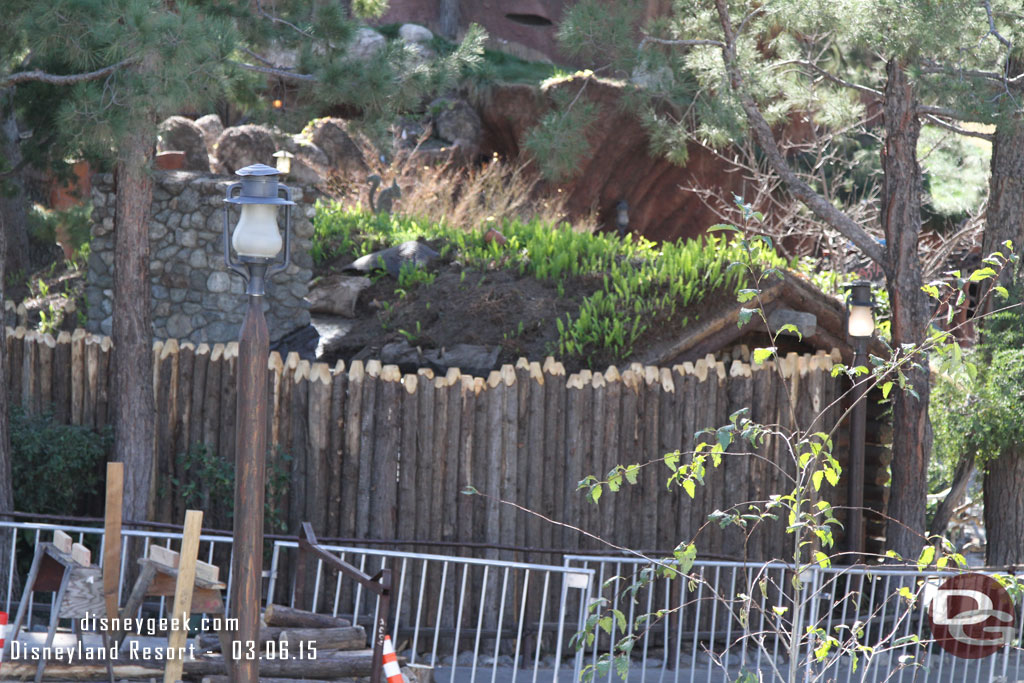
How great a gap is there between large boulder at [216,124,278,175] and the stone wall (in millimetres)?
4277

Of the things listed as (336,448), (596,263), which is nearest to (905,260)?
(596,263)

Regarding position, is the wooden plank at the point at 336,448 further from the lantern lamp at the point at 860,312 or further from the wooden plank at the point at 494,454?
the lantern lamp at the point at 860,312

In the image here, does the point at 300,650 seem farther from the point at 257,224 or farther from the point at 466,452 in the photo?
the point at 257,224

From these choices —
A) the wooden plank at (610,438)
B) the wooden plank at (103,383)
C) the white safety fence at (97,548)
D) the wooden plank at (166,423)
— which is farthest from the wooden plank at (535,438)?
the wooden plank at (103,383)

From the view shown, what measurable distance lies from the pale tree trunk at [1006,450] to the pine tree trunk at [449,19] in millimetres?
15631

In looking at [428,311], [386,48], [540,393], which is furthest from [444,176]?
[540,393]

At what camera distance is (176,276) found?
10.5 metres

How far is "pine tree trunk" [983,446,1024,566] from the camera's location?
372 inches

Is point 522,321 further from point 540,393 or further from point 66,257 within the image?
point 66,257

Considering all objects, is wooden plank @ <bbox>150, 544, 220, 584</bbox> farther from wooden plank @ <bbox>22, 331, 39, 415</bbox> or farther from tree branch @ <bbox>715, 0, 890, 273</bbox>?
tree branch @ <bbox>715, 0, 890, 273</bbox>

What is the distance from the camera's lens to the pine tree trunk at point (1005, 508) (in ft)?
31.0

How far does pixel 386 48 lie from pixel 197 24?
2.32m

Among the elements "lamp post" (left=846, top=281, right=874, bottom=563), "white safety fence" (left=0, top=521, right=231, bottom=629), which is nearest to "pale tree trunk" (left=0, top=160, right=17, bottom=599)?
"white safety fence" (left=0, top=521, right=231, bottom=629)

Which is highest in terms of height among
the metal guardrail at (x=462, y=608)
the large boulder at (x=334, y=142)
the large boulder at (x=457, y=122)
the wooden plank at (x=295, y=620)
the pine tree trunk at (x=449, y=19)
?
the pine tree trunk at (x=449, y=19)
